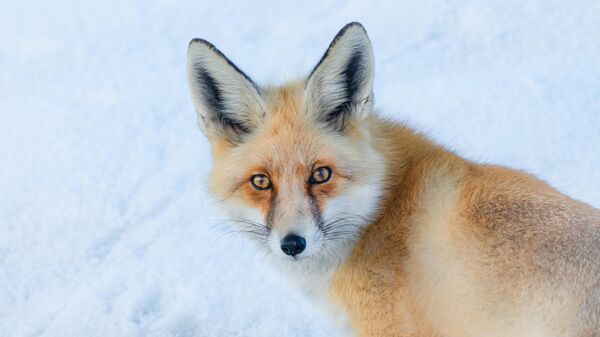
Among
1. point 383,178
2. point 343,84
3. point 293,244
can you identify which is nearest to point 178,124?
point 343,84

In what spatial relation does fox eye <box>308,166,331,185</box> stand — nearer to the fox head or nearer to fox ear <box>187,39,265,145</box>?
the fox head

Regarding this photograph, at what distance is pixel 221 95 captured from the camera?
3537 mm

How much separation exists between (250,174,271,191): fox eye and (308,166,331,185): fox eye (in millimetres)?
202

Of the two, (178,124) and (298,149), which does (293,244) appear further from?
(178,124)

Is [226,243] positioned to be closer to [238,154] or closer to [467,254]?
[238,154]

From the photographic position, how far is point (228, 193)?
345 centimetres

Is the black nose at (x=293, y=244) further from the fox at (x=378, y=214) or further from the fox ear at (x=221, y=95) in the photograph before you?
the fox ear at (x=221, y=95)

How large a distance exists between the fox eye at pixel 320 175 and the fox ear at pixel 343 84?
12.0 inches

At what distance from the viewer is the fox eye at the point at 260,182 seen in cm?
329

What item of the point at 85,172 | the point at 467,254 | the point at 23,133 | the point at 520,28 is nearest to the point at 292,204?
the point at 467,254

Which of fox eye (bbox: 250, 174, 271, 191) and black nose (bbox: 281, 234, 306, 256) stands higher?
fox eye (bbox: 250, 174, 271, 191)

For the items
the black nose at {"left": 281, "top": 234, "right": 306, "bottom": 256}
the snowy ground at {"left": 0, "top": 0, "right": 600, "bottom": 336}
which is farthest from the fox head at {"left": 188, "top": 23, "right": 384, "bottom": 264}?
the snowy ground at {"left": 0, "top": 0, "right": 600, "bottom": 336}

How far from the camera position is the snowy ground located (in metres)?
4.66

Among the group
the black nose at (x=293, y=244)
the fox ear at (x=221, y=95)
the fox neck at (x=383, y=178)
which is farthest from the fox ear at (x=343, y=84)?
the black nose at (x=293, y=244)
